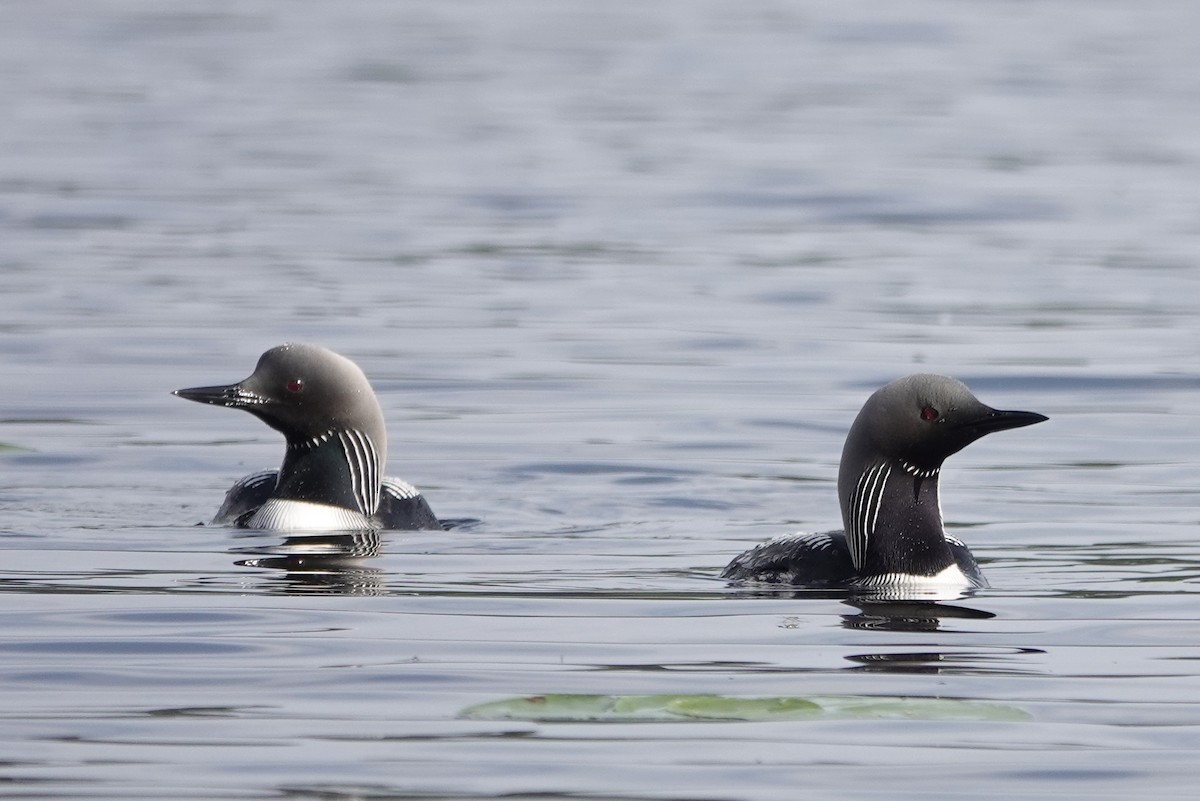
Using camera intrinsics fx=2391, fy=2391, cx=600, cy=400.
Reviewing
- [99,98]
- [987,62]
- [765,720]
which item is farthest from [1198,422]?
[987,62]

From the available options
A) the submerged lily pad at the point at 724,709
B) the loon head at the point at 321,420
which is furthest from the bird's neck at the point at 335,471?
the submerged lily pad at the point at 724,709

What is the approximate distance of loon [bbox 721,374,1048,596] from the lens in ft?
23.4

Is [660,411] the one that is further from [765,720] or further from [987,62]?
[987,62]

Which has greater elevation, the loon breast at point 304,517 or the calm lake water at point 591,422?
the calm lake water at point 591,422

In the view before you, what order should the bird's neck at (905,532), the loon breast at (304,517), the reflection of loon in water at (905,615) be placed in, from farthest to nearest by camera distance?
the loon breast at (304,517), the bird's neck at (905,532), the reflection of loon in water at (905,615)

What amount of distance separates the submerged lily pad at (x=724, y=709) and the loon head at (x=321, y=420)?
3319 mm

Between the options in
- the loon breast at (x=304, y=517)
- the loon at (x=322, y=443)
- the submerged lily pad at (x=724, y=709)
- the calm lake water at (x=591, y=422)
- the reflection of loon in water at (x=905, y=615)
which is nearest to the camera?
the calm lake water at (x=591, y=422)

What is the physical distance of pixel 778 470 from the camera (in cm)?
988

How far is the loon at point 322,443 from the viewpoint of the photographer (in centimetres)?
860

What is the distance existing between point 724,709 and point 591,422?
5.62 m

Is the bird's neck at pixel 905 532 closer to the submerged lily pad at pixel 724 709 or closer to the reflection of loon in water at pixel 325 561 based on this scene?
the reflection of loon in water at pixel 325 561

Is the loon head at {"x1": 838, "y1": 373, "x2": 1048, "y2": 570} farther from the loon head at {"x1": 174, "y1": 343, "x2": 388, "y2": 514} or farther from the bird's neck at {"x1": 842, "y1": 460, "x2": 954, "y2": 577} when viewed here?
the loon head at {"x1": 174, "y1": 343, "x2": 388, "y2": 514}

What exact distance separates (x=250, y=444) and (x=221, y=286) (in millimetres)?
4085

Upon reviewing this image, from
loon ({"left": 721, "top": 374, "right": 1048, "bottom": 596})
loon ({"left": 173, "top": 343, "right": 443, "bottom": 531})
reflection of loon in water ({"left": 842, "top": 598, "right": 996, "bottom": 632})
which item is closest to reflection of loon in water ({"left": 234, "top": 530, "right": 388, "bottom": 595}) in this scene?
loon ({"left": 173, "top": 343, "right": 443, "bottom": 531})
